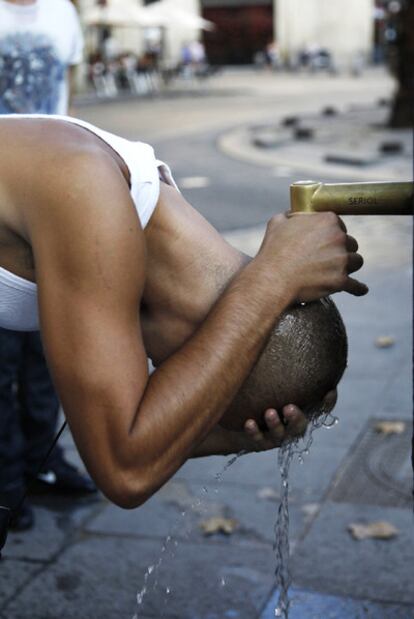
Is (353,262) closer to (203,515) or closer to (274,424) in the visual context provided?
(274,424)

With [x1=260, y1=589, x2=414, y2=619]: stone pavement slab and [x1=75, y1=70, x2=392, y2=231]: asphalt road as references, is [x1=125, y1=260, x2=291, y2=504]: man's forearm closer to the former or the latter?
[x1=260, y1=589, x2=414, y2=619]: stone pavement slab

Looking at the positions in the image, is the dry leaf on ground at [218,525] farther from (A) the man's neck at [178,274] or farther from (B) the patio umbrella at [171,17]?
(B) the patio umbrella at [171,17]

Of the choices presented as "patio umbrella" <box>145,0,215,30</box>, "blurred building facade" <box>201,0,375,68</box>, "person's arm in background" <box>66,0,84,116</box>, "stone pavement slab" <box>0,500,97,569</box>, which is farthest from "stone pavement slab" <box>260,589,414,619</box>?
"blurred building facade" <box>201,0,375,68</box>

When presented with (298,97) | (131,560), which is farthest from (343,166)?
(298,97)

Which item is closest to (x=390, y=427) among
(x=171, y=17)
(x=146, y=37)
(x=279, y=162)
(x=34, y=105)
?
(x=34, y=105)

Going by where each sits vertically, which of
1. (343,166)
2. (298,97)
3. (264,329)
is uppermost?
(264,329)

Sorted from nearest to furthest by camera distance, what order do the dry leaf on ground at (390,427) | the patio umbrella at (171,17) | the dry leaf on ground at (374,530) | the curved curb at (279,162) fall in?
the dry leaf on ground at (374,530), the dry leaf on ground at (390,427), the curved curb at (279,162), the patio umbrella at (171,17)

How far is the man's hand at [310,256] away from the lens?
200 centimetres

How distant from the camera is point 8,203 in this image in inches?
76.5

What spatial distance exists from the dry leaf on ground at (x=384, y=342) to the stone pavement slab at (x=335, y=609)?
2.91 meters

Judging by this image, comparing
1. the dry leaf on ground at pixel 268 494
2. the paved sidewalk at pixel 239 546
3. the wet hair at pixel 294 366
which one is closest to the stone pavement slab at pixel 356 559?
the paved sidewalk at pixel 239 546

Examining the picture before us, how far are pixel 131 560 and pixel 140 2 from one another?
157 feet

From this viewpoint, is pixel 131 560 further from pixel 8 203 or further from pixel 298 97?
pixel 298 97

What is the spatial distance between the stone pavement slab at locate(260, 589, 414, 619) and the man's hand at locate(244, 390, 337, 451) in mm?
1345
